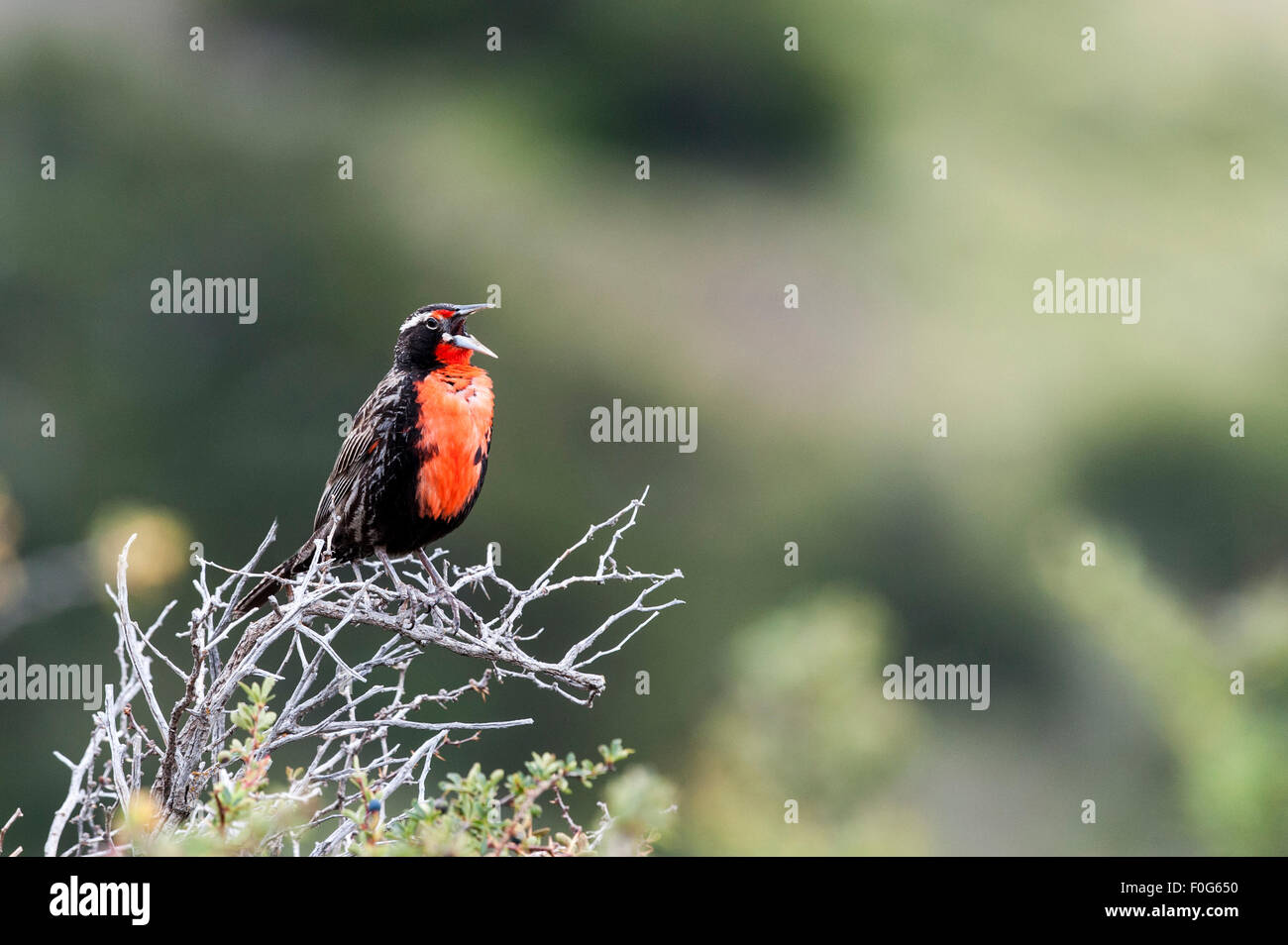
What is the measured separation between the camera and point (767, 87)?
96.2ft

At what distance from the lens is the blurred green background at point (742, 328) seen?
59.4 feet

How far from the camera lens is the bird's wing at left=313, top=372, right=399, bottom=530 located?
16.8ft

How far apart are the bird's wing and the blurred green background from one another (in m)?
6.71

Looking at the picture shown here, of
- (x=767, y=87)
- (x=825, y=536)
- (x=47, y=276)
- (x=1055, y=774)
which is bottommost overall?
(x=1055, y=774)

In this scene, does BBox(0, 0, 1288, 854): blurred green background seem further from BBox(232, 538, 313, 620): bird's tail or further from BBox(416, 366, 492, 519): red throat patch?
BBox(232, 538, 313, 620): bird's tail

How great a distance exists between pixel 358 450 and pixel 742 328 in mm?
18106

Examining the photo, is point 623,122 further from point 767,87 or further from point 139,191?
point 139,191

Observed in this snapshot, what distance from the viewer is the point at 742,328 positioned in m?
22.9
